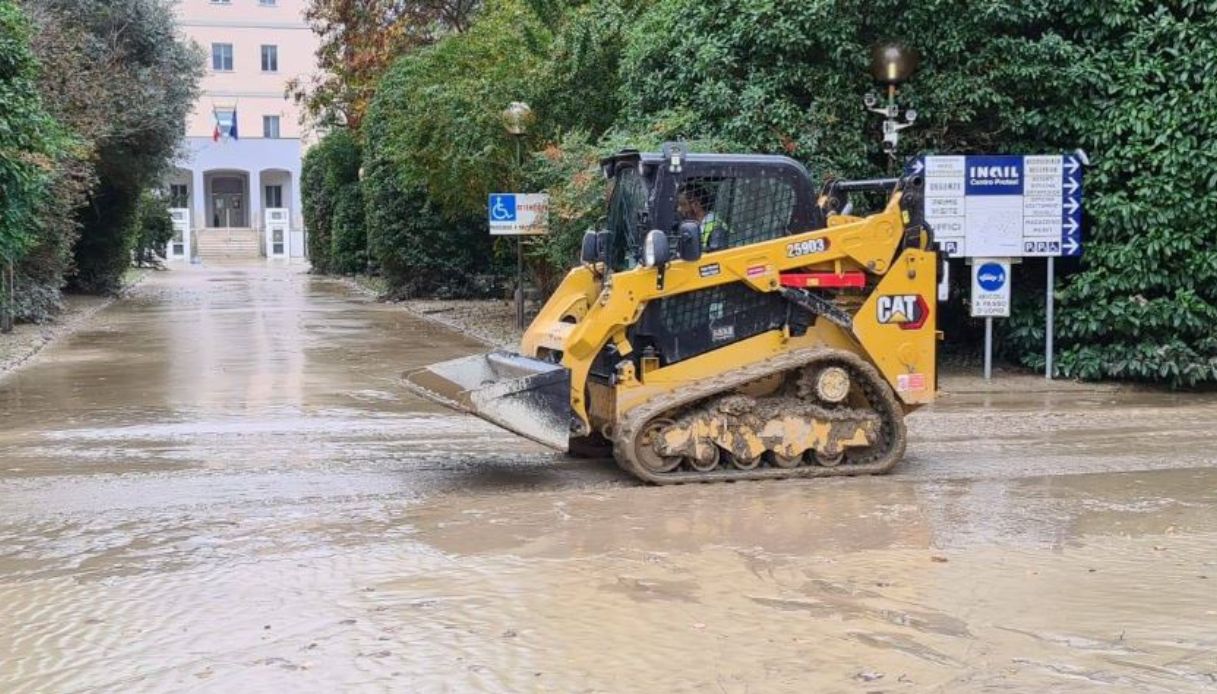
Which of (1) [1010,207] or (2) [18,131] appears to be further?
(2) [18,131]

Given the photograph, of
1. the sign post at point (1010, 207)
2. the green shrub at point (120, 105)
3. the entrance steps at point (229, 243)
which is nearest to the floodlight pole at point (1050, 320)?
the sign post at point (1010, 207)

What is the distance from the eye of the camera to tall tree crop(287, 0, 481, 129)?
31.0 metres

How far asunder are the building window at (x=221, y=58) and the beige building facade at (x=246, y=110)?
0.18 ft

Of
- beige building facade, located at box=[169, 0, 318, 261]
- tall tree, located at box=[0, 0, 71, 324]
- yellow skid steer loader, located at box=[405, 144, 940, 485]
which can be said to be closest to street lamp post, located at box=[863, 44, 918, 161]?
yellow skid steer loader, located at box=[405, 144, 940, 485]

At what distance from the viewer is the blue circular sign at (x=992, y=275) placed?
14109 millimetres

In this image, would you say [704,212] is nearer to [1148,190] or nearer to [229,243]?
[1148,190]

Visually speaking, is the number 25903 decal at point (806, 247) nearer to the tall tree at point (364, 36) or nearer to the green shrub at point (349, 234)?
the tall tree at point (364, 36)

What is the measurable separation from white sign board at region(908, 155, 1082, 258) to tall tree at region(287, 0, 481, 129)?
18.2 m

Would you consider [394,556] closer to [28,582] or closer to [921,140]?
[28,582]

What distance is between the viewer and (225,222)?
71.2 meters

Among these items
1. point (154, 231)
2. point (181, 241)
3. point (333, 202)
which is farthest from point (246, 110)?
point (333, 202)

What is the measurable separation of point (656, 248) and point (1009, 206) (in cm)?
739

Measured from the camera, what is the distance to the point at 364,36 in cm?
3275

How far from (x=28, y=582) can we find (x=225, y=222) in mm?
68451
